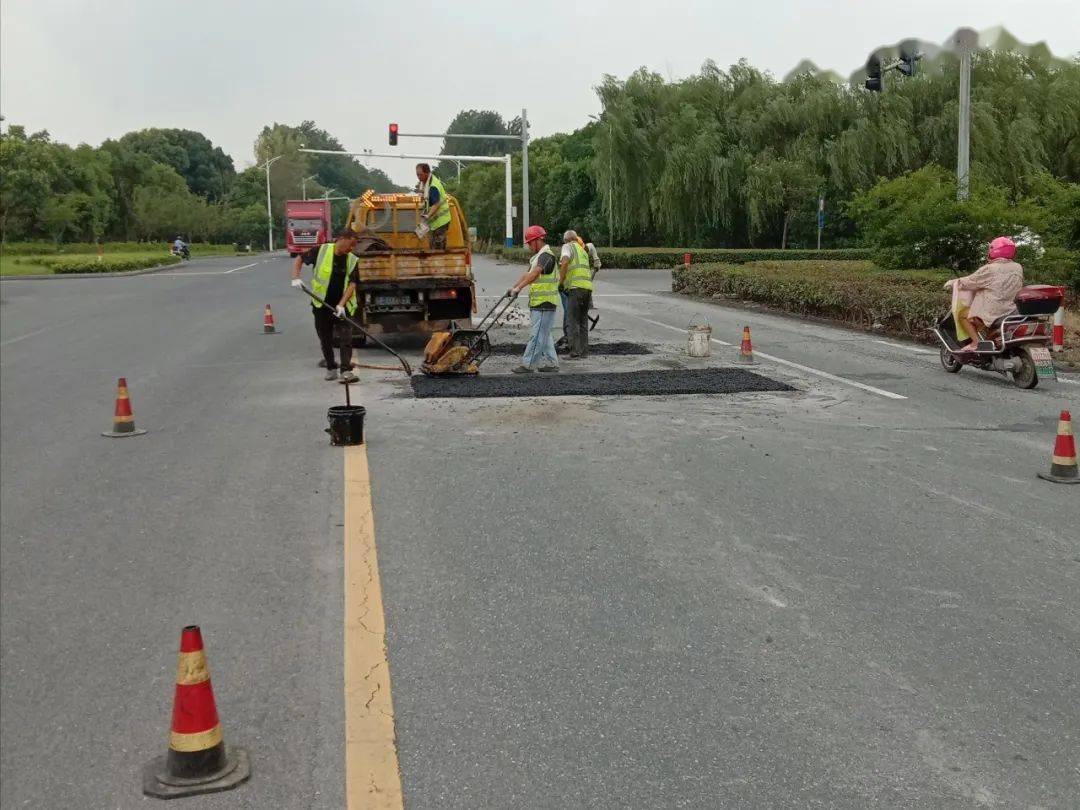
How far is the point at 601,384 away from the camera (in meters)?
12.8

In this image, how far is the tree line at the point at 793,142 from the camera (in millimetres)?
42469

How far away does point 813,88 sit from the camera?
162 ft

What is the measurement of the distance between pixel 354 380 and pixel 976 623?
29.6 ft

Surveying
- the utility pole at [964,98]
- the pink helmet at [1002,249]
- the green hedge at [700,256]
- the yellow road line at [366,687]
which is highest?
the utility pole at [964,98]

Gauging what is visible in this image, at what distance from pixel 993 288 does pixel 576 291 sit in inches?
202

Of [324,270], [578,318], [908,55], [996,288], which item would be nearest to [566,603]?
[324,270]

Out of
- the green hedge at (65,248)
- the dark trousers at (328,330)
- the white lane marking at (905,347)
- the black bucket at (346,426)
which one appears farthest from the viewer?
the green hedge at (65,248)

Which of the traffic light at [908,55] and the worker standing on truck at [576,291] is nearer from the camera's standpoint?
the worker standing on truck at [576,291]

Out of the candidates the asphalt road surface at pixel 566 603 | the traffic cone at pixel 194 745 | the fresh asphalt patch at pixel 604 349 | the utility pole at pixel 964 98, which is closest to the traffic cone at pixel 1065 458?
the asphalt road surface at pixel 566 603

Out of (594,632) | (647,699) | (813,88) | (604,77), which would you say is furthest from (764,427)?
(604,77)

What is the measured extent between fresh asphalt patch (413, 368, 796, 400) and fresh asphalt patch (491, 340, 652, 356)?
8.63ft

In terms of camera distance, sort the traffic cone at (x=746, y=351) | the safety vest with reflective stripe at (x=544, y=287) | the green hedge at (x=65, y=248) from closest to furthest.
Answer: the safety vest with reflective stripe at (x=544, y=287) < the traffic cone at (x=746, y=351) < the green hedge at (x=65, y=248)

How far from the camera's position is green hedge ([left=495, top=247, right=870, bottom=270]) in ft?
144

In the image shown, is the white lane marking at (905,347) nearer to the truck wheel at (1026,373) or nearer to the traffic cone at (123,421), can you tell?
the truck wheel at (1026,373)
